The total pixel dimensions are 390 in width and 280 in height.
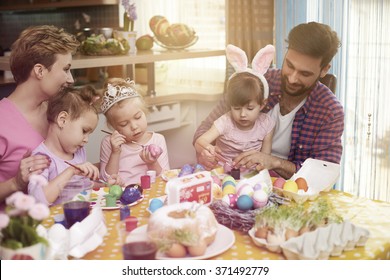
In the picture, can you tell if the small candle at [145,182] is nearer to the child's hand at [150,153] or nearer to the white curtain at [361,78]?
the child's hand at [150,153]

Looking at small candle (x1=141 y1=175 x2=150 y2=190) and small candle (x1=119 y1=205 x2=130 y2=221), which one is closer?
small candle (x1=119 y1=205 x2=130 y2=221)

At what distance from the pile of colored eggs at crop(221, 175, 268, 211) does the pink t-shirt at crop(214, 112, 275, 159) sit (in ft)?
0.91

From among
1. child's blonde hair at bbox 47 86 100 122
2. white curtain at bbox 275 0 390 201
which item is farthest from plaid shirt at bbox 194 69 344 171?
child's blonde hair at bbox 47 86 100 122

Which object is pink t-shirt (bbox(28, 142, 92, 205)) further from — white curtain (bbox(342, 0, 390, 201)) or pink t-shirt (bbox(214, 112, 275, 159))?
white curtain (bbox(342, 0, 390, 201))

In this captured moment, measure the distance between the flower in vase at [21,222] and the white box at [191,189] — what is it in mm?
292

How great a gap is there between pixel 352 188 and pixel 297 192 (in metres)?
0.49

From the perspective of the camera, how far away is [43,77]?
1.28 m

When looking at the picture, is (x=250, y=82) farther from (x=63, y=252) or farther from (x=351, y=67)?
(x=63, y=252)

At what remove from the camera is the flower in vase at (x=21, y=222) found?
844 millimetres

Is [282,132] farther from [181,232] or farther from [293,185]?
[181,232]

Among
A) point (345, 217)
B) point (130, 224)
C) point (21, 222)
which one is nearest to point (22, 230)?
point (21, 222)

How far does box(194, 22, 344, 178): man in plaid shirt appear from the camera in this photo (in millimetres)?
1478
